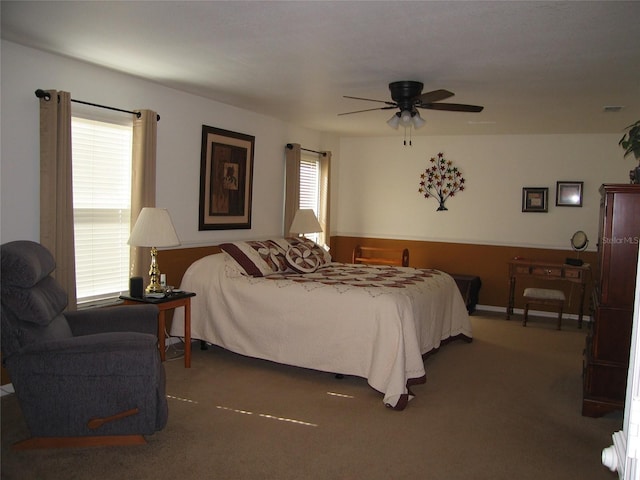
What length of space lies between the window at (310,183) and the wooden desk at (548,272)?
257 cm

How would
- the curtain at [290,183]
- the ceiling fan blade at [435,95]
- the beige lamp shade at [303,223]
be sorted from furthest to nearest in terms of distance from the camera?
the curtain at [290,183] → the beige lamp shade at [303,223] → the ceiling fan blade at [435,95]

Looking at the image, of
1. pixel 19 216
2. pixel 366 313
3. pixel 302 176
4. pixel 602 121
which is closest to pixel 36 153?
pixel 19 216

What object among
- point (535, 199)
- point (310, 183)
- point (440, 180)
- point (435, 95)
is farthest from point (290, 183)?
point (535, 199)

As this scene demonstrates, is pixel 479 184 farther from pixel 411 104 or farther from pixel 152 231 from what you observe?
pixel 152 231

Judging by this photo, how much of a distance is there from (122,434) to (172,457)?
1.04 ft

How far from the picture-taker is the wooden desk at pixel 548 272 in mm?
6227

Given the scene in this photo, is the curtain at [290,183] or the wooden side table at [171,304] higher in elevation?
the curtain at [290,183]

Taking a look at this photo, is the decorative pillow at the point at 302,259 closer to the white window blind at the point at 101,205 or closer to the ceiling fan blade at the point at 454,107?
the white window blind at the point at 101,205

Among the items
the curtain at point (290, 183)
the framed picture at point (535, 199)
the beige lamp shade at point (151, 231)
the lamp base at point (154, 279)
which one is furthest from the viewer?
the framed picture at point (535, 199)

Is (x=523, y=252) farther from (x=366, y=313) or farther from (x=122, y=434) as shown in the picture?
(x=122, y=434)

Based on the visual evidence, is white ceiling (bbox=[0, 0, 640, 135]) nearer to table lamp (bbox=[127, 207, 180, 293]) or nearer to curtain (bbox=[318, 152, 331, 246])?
table lamp (bbox=[127, 207, 180, 293])

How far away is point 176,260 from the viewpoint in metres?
4.96

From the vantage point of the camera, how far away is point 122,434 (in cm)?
292

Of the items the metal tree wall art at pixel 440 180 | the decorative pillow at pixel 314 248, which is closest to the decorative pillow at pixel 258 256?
the decorative pillow at pixel 314 248
